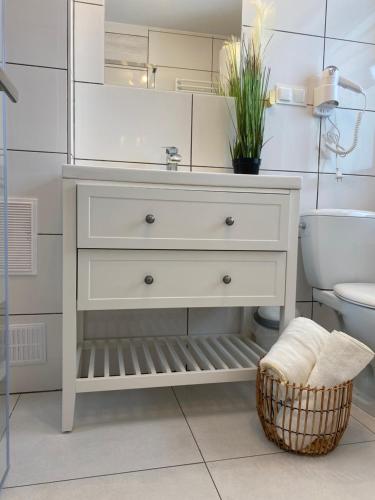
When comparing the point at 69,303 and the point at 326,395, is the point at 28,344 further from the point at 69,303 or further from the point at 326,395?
the point at 326,395

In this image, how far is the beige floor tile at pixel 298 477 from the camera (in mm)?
807

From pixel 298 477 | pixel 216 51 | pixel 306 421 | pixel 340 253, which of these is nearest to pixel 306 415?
pixel 306 421

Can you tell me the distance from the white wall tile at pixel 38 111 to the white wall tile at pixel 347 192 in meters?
1.09

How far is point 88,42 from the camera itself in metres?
1.33

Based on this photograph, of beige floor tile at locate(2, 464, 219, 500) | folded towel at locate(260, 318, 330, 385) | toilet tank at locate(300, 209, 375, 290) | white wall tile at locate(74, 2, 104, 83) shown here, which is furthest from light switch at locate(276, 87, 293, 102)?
beige floor tile at locate(2, 464, 219, 500)

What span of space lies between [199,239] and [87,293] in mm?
353

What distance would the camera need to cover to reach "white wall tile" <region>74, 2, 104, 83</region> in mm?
1318

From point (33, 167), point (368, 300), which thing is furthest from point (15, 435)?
point (368, 300)

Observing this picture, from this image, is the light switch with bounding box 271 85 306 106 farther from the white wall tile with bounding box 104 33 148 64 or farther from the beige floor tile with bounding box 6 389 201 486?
the beige floor tile with bounding box 6 389 201 486

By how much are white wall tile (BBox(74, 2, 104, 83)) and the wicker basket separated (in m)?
1.22

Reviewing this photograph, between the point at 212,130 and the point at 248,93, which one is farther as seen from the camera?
the point at 212,130

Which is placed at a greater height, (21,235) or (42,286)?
(21,235)

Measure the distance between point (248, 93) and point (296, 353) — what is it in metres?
0.93

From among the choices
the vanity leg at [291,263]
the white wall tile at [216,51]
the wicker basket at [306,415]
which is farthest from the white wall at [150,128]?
the wicker basket at [306,415]
